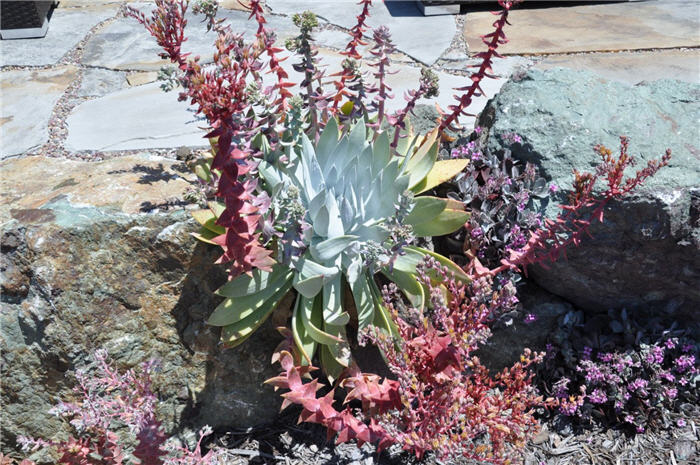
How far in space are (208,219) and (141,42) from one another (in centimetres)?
307

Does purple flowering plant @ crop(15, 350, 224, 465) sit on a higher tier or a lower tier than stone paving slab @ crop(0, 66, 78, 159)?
lower

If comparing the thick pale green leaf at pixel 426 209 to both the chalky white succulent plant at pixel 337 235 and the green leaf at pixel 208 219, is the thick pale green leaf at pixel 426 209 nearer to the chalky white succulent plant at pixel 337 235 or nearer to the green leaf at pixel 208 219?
the chalky white succulent plant at pixel 337 235

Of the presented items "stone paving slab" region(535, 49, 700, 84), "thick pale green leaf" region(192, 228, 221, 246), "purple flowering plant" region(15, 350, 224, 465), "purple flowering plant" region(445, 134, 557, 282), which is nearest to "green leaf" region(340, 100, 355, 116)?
"purple flowering plant" region(445, 134, 557, 282)

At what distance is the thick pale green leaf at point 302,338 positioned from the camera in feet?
6.88

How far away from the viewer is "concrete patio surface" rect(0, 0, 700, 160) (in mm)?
3451

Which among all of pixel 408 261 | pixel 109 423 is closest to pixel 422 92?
pixel 408 261

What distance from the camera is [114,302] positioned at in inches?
86.0

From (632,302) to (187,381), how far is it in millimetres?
1789

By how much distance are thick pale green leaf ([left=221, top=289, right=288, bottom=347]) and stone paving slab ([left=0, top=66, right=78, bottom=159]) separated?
6.20 ft

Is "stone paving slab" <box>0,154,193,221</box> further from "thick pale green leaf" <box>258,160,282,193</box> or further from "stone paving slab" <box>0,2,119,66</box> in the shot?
"stone paving slab" <box>0,2,119,66</box>

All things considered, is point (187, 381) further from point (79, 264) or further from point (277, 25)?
point (277, 25)

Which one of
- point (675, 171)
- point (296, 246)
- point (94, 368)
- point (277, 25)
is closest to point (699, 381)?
point (675, 171)

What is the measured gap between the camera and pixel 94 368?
2.19 m

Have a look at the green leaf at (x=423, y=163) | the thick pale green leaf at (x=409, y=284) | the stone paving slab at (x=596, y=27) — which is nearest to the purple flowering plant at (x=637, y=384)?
the thick pale green leaf at (x=409, y=284)
